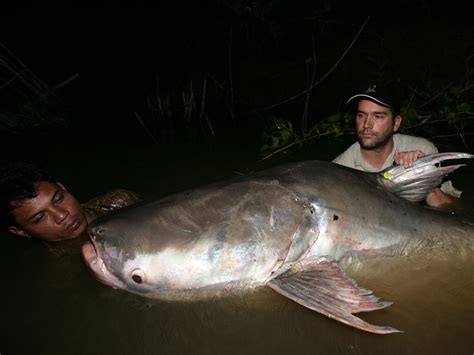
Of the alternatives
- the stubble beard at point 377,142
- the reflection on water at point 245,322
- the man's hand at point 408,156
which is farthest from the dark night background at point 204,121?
the stubble beard at point 377,142

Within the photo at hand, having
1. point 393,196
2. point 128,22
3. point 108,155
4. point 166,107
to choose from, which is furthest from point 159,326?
point 128,22

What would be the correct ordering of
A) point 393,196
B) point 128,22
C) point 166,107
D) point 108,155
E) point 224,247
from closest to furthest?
point 224,247 < point 393,196 < point 108,155 < point 166,107 < point 128,22

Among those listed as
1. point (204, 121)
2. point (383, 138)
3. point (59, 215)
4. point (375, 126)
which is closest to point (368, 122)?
point (375, 126)

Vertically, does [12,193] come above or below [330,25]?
below

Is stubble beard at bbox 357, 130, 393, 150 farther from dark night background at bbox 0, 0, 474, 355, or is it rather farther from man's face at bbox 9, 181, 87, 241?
man's face at bbox 9, 181, 87, 241

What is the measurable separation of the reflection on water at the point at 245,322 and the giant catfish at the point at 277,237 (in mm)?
170

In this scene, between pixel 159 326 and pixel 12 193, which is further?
pixel 12 193

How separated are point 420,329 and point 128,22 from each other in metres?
14.2

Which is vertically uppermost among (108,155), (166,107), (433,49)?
(433,49)

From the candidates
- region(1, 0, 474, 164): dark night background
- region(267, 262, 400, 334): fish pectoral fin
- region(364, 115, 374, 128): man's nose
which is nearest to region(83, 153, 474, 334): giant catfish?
region(267, 262, 400, 334): fish pectoral fin

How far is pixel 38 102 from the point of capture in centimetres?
709

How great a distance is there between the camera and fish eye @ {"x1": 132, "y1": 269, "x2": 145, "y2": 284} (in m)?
1.91

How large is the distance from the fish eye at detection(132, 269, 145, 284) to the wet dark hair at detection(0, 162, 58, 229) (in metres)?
1.32

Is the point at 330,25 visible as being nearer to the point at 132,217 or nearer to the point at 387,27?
the point at 387,27
